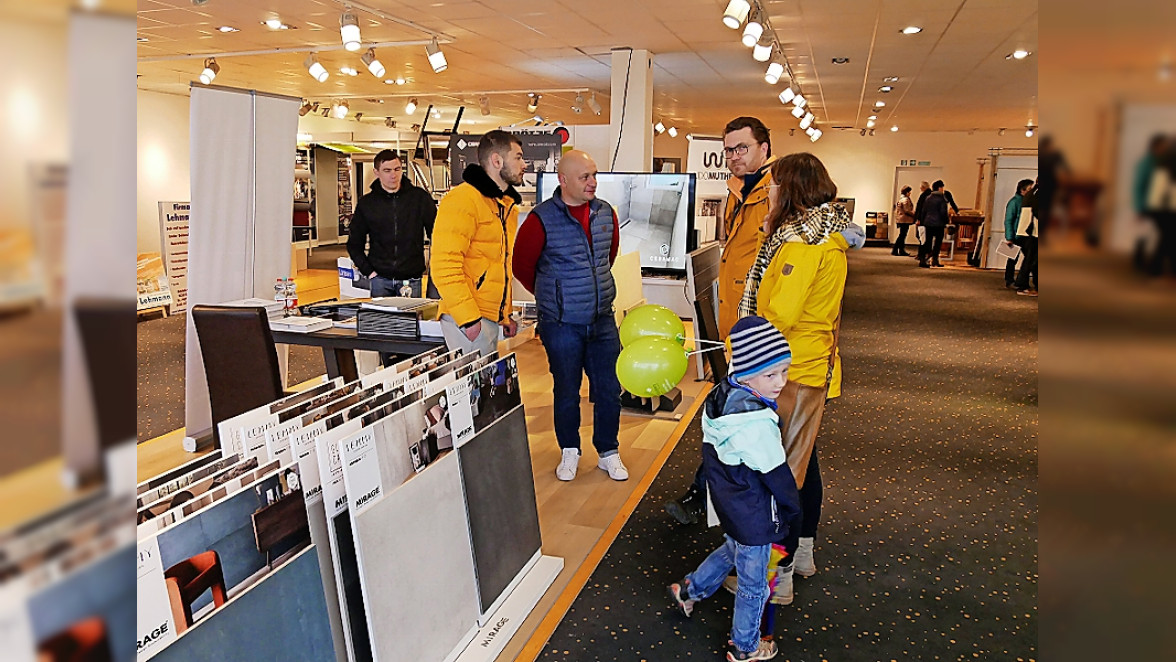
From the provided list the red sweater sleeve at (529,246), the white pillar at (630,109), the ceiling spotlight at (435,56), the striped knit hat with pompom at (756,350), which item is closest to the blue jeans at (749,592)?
the striped knit hat with pompom at (756,350)

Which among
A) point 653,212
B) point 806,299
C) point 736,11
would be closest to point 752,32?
point 736,11

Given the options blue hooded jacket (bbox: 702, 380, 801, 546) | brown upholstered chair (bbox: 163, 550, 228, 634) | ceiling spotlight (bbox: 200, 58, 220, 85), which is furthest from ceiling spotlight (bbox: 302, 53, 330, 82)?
brown upholstered chair (bbox: 163, 550, 228, 634)

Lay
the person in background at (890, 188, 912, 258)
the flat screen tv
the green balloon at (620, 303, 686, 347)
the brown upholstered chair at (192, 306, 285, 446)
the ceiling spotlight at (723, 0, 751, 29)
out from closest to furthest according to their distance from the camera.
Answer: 1. the green balloon at (620, 303, 686, 347)
2. the brown upholstered chair at (192, 306, 285, 446)
3. the ceiling spotlight at (723, 0, 751, 29)
4. the flat screen tv
5. the person in background at (890, 188, 912, 258)

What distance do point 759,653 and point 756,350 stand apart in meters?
0.92

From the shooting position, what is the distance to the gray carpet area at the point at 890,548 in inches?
106

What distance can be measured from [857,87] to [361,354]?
9.19 metres

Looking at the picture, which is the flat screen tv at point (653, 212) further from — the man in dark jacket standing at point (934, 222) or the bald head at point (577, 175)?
the man in dark jacket standing at point (934, 222)

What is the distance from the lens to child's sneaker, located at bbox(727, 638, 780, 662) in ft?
8.27

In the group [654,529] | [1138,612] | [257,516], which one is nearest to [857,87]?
[654,529]

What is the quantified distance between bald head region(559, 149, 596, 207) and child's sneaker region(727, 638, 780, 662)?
6.52 feet

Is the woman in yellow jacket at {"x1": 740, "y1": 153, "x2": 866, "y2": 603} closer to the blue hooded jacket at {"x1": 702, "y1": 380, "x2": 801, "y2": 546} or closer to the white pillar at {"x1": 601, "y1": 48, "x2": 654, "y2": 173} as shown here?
the blue hooded jacket at {"x1": 702, "y1": 380, "x2": 801, "y2": 546}

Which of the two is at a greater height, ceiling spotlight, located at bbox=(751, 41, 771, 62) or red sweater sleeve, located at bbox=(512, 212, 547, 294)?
ceiling spotlight, located at bbox=(751, 41, 771, 62)

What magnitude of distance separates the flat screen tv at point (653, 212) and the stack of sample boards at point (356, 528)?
4240 mm

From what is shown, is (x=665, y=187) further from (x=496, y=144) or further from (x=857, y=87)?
(x=857, y=87)
